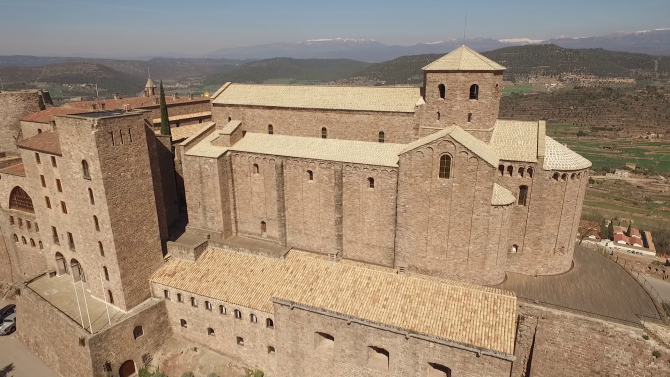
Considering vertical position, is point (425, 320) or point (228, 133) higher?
point (228, 133)

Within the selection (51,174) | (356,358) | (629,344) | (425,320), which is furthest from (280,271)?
(629,344)

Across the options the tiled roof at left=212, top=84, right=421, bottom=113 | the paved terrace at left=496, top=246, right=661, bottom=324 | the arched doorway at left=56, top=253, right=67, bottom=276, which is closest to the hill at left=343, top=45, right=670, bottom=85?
the tiled roof at left=212, top=84, right=421, bottom=113

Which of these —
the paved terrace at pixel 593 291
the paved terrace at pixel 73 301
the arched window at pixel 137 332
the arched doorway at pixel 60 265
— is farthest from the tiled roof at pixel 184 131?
the paved terrace at pixel 593 291

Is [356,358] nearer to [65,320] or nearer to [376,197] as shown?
[376,197]

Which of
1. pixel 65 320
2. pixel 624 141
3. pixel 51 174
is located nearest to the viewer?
pixel 65 320

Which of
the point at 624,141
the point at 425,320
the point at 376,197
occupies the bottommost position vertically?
the point at 624,141

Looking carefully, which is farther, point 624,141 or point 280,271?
point 624,141

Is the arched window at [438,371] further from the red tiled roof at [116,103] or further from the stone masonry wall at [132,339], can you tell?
the red tiled roof at [116,103]

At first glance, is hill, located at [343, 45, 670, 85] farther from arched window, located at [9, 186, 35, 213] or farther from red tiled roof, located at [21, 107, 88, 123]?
arched window, located at [9, 186, 35, 213]
